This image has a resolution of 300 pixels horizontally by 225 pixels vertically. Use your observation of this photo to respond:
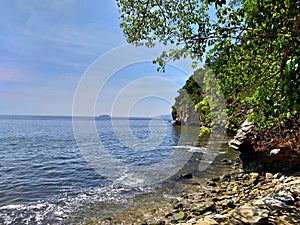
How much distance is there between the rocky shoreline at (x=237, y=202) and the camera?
6273mm

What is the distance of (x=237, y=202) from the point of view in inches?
375

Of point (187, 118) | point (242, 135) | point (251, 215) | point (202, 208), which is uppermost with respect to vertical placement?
point (187, 118)

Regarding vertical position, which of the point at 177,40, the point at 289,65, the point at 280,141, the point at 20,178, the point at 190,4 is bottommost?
the point at 20,178

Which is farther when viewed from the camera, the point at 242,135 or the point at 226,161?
the point at 226,161

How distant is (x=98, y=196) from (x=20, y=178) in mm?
7277

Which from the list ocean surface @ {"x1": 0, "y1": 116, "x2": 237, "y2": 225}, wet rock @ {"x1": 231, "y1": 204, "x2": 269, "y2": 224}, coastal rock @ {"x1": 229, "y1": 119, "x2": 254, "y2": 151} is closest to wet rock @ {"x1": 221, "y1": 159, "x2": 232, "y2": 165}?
ocean surface @ {"x1": 0, "y1": 116, "x2": 237, "y2": 225}

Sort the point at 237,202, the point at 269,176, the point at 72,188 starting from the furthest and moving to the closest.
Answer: the point at 72,188
the point at 269,176
the point at 237,202

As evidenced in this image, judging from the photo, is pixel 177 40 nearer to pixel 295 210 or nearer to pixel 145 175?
pixel 295 210

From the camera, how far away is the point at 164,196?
1218 centimetres

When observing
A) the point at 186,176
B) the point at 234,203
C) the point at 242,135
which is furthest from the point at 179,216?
the point at 242,135

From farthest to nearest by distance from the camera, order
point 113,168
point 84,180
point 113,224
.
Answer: point 113,168
point 84,180
point 113,224

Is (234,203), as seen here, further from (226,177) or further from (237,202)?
(226,177)

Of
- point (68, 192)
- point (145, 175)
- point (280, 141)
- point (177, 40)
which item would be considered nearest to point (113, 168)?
point (145, 175)

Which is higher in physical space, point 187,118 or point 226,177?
point 187,118
